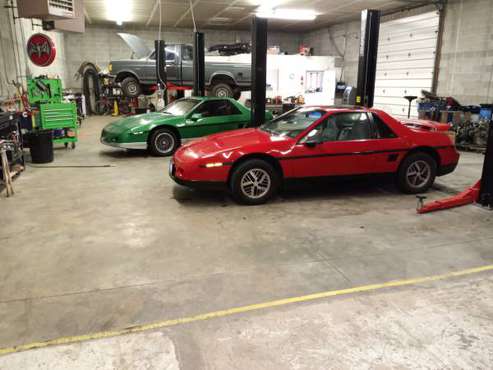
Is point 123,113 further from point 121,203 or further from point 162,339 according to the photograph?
point 162,339

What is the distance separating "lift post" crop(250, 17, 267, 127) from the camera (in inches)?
321

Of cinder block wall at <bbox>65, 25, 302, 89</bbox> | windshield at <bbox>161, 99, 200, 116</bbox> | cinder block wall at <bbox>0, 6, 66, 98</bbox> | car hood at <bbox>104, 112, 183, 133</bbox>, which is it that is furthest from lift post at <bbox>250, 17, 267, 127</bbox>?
cinder block wall at <bbox>65, 25, 302, 89</bbox>

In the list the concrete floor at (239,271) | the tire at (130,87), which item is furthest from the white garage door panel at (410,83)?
the tire at (130,87)

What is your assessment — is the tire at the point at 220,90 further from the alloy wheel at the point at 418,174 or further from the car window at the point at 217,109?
the alloy wheel at the point at 418,174

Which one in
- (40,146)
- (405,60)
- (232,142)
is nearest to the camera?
(232,142)

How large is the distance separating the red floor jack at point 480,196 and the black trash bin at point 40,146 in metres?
7.00

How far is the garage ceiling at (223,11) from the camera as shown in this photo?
13.9 m

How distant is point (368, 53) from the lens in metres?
8.19

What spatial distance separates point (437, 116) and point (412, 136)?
23.1 feet

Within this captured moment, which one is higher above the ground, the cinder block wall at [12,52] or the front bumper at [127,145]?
the cinder block wall at [12,52]

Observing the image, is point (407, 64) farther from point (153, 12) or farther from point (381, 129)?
point (381, 129)

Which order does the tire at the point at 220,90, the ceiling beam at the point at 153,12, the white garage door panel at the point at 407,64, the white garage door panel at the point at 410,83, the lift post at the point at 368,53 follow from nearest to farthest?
the lift post at the point at 368,53 < the white garage door panel at the point at 407,64 < the white garage door panel at the point at 410,83 < the ceiling beam at the point at 153,12 < the tire at the point at 220,90

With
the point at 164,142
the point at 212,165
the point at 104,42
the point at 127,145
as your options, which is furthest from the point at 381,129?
the point at 104,42

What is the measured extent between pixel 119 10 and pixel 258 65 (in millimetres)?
10153
